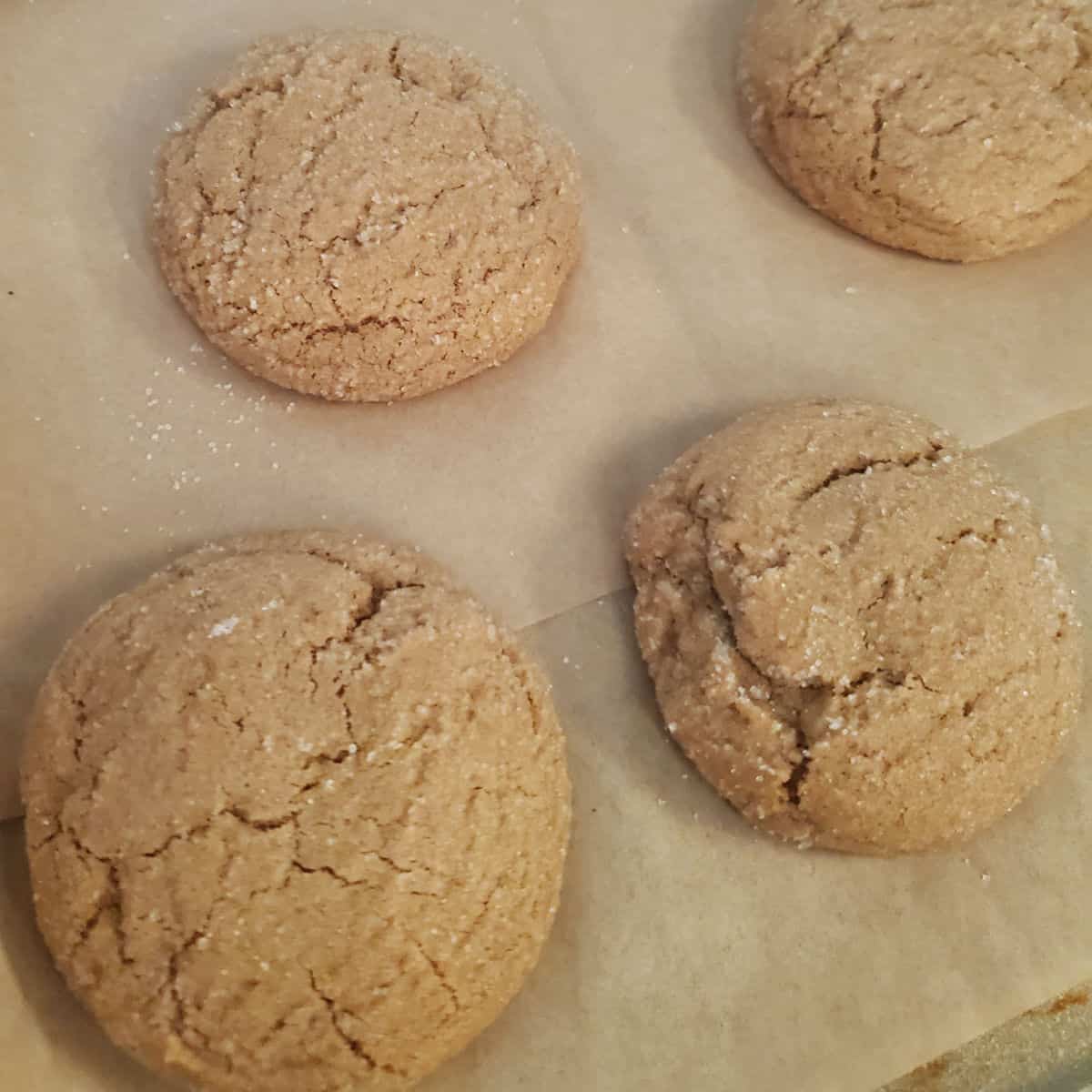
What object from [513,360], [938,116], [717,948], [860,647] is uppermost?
[938,116]

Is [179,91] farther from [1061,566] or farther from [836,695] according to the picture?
[1061,566]

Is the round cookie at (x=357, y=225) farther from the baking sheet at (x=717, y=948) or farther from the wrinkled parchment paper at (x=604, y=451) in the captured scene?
the baking sheet at (x=717, y=948)

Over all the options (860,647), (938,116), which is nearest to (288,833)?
(860,647)

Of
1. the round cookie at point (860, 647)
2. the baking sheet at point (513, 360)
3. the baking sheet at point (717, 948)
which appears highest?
the baking sheet at point (513, 360)

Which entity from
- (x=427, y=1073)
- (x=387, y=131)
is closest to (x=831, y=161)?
(x=387, y=131)

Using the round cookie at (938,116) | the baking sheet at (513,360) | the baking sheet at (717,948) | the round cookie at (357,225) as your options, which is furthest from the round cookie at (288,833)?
the round cookie at (938,116)

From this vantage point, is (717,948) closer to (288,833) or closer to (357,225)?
(288,833)

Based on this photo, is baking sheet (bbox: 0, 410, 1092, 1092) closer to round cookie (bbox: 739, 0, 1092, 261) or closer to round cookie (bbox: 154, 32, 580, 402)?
round cookie (bbox: 154, 32, 580, 402)

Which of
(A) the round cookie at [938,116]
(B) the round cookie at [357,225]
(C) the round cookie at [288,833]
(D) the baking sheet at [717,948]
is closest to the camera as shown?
(C) the round cookie at [288,833]
